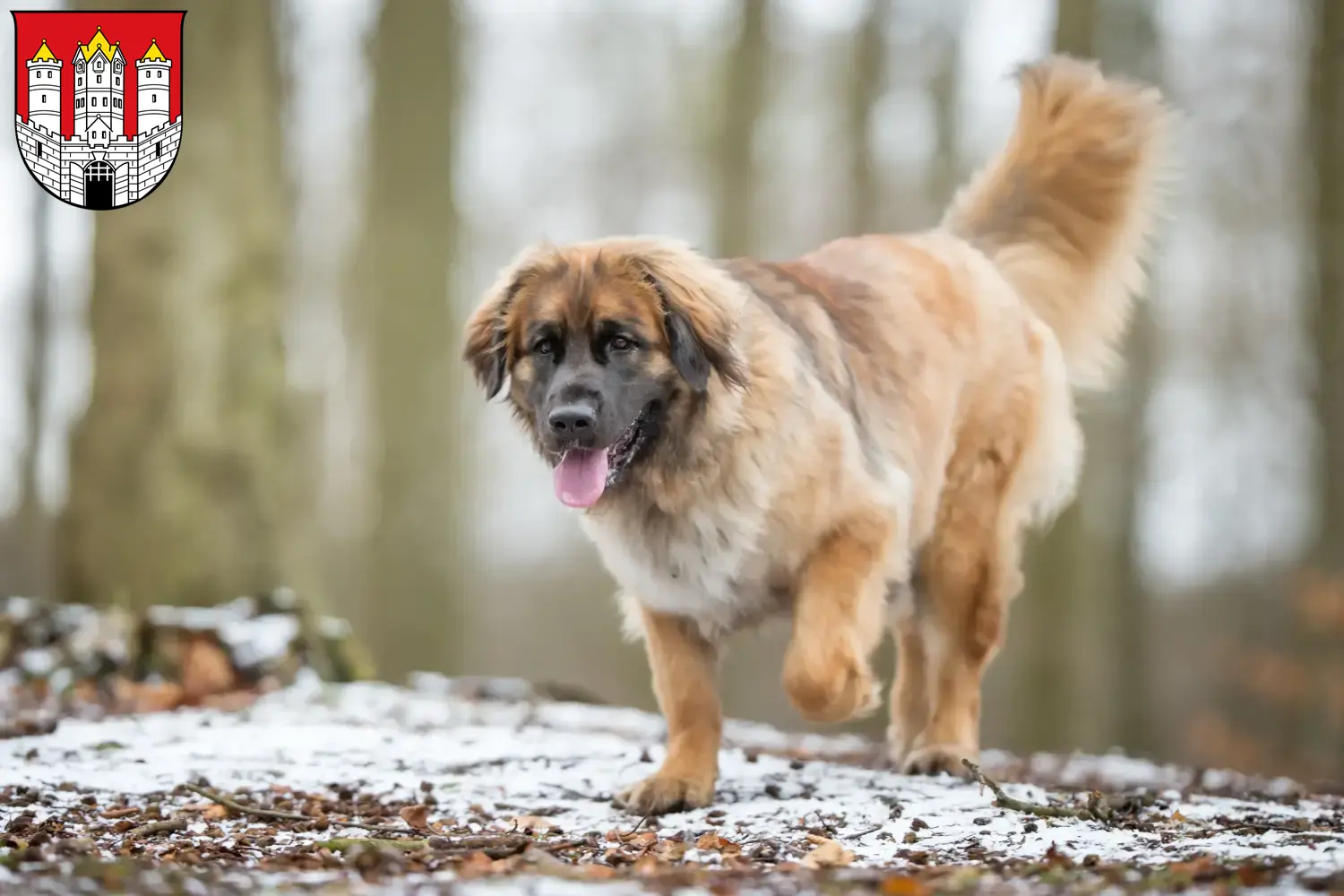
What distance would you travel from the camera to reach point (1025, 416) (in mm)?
5773

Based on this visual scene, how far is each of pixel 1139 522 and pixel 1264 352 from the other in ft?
8.49

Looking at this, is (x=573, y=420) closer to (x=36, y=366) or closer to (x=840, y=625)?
(x=840, y=625)

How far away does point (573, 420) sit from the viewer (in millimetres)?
4117

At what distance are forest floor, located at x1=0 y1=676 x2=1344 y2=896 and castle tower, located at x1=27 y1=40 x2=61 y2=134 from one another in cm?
262

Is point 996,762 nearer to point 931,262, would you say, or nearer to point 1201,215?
point 931,262

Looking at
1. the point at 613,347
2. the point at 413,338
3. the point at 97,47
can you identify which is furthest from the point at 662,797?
the point at 413,338

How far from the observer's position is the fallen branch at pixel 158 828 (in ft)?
12.0

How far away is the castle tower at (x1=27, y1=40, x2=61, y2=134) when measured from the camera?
6.08 metres

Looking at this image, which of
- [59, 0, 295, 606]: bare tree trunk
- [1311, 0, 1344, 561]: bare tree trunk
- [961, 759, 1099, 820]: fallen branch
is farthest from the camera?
[1311, 0, 1344, 561]: bare tree trunk

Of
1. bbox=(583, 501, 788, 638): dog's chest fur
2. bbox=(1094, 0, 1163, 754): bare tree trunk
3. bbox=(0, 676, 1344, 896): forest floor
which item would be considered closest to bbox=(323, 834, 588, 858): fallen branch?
bbox=(0, 676, 1344, 896): forest floor

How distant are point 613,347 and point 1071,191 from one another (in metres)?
2.82

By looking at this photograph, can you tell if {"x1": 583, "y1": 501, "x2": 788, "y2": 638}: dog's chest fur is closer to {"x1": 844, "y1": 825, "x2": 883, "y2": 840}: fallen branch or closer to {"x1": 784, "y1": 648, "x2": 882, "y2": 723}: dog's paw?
{"x1": 784, "y1": 648, "x2": 882, "y2": 723}: dog's paw

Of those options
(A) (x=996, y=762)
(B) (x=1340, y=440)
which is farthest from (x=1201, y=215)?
(A) (x=996, y=762)

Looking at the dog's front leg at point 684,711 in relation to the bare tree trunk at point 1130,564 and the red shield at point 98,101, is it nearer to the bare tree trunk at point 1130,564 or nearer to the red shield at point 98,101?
the red shield at point 98,101
